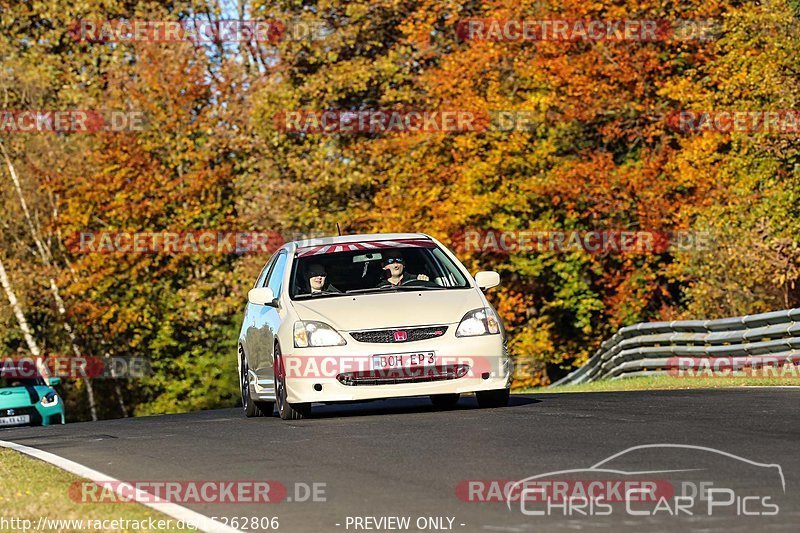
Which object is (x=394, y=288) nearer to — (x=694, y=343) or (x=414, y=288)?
(x=414, y=288)

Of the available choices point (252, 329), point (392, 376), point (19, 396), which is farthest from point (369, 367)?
point (19, 396)

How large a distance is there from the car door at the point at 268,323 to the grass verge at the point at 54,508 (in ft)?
13.5

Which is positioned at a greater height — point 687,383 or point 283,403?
point 283,403

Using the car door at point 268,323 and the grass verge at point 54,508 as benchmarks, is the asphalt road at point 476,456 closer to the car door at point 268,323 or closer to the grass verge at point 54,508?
the grass verge at point 54,508

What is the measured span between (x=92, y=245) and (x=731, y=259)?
2364cm

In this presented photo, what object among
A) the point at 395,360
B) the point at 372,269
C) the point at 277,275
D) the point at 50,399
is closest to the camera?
the point at 395,360

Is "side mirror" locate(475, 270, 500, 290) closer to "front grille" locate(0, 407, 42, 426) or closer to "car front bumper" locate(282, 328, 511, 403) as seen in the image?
"car front bumper" locate(282, 328, 511, 403)

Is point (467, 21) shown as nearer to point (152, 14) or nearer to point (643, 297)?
point (643, 297)

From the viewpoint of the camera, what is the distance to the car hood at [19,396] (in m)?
25.1

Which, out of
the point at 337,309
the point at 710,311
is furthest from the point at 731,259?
the point at 337,309

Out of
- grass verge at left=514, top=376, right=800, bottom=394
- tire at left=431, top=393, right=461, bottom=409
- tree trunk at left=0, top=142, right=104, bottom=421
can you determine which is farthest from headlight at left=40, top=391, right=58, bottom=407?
tree trunk at left=0, top=142, right=104, bottom=421

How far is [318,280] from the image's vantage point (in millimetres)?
15180

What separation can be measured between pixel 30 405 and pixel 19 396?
23 cm

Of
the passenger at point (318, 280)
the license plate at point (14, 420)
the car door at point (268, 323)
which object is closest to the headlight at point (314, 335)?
the car door at point (268, 323)
